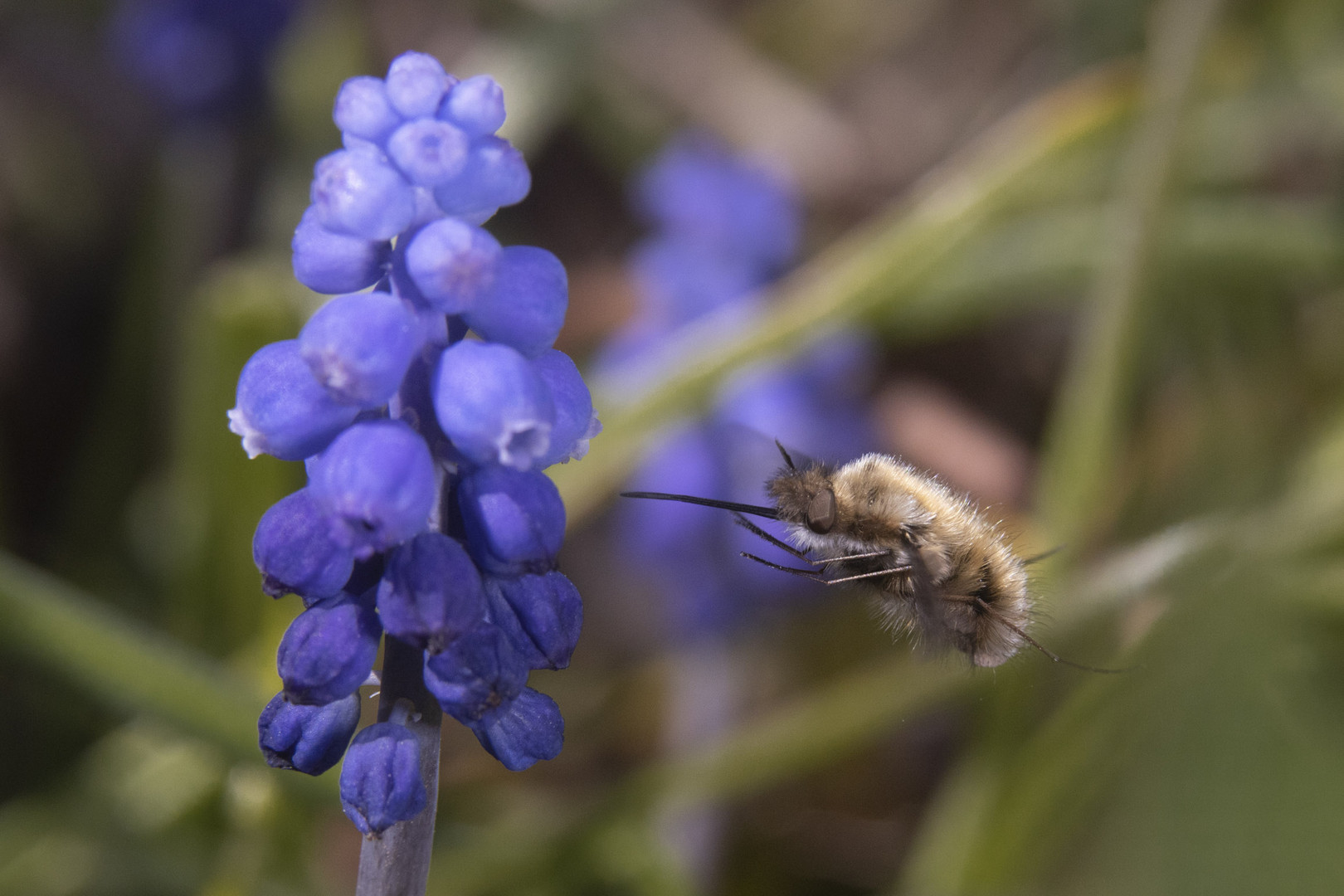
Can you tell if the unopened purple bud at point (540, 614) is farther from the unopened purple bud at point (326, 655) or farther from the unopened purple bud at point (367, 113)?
the unopened purple bud at point (367, 113)

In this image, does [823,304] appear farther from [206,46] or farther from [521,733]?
[206,46]

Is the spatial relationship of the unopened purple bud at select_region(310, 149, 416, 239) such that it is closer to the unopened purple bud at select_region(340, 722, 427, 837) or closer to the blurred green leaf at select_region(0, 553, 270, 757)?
the unopened purple bud at select_region(340, 722, 427, 837)

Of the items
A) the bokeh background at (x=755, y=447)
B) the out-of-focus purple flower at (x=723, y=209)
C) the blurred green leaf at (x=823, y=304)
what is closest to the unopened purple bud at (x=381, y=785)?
the bokeh background at (x=755, y=447)

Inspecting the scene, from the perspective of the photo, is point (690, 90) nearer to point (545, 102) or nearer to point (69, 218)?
point (545, 102)

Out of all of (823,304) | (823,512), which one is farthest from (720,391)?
(823,512)

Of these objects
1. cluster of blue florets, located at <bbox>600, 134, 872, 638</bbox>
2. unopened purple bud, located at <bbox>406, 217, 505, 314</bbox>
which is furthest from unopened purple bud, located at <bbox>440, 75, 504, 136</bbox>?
cluster of blue florets, located at <bbox>600, 134, 872, 638</bbox>
